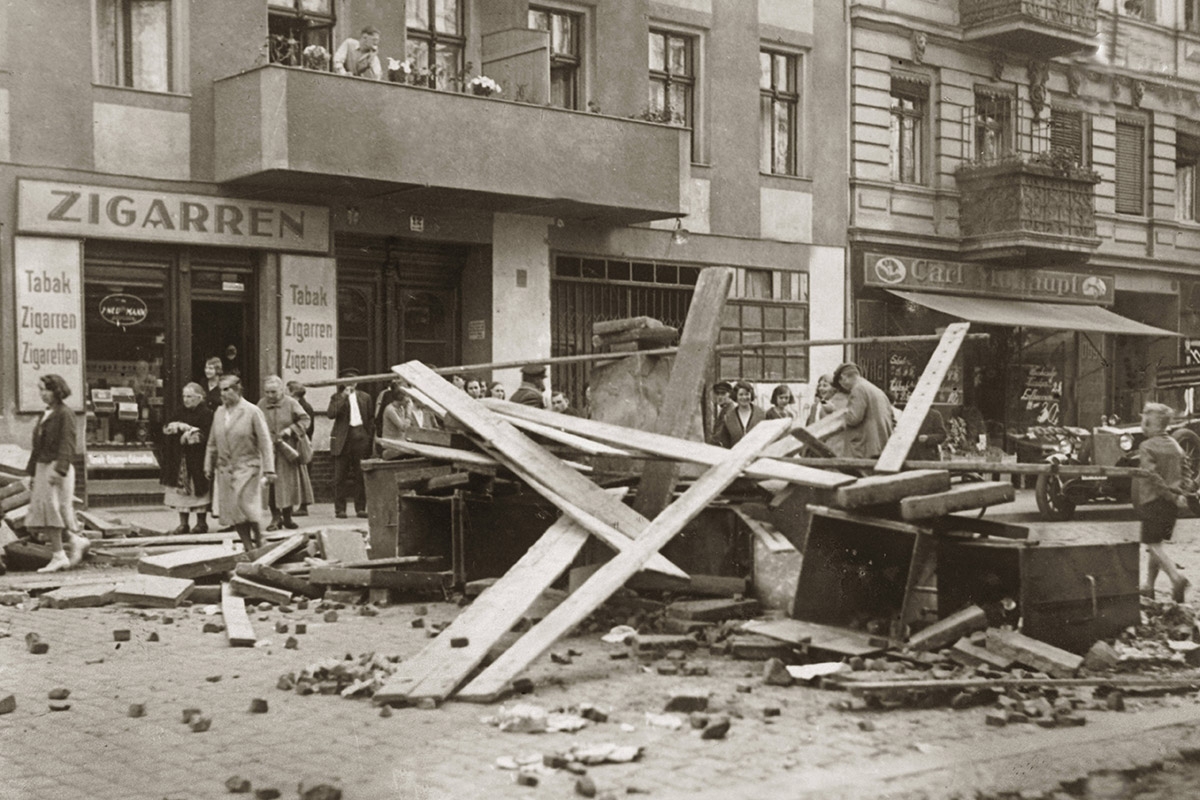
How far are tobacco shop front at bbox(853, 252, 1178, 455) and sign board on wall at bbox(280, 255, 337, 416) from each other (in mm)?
9987

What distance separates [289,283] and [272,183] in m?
1.31

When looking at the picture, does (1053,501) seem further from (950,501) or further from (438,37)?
(950,501)

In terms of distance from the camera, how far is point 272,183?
19500 millimetres

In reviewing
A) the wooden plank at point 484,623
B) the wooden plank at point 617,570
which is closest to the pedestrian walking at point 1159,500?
the wooden plank at point 617,570

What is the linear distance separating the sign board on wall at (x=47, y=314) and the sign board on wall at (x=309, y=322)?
2.62 m

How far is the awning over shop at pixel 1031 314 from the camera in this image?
88.6 ft

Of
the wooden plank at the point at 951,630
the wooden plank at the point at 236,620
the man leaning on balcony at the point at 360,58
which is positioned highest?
the man leaning on balcony at the point at 360,58

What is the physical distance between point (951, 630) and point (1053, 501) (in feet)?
35.3

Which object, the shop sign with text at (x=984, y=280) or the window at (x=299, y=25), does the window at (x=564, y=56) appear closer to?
the window at (x=299, y=25)

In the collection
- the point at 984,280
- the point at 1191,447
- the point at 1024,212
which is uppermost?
the point at 1024,212

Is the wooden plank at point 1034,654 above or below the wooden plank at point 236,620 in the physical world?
above

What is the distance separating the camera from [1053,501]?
1875 centimetres

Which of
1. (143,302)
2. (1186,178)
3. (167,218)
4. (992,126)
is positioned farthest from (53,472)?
(1186,178)

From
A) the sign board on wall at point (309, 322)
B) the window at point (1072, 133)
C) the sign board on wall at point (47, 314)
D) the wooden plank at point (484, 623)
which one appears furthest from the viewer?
the window at point (1072, 133)
